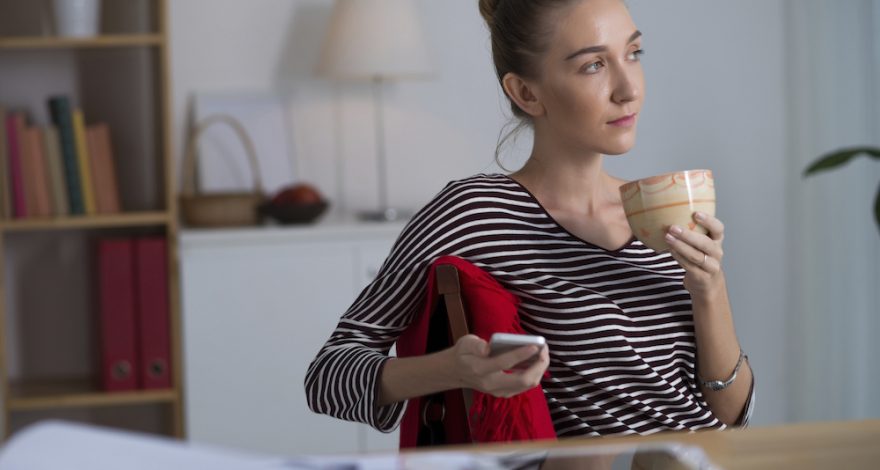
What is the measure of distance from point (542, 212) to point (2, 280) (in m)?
2.05

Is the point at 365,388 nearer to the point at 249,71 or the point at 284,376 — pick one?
the point at 284,376

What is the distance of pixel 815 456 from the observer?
2.74ft

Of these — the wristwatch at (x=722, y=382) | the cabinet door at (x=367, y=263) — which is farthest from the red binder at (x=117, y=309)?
the wristwatch at (x=722, y=382)

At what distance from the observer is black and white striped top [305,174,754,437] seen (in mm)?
1301

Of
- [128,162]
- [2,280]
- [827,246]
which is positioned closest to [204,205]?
[128,162]

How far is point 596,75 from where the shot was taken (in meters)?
1.36

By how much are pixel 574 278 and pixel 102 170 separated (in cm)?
192

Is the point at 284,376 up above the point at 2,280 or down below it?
below

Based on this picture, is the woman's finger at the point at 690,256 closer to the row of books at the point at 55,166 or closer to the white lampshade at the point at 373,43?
the white lampshade at the point at 373,43

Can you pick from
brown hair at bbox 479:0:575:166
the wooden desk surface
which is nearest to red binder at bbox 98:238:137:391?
brown hair at bbox 479:0:575:166

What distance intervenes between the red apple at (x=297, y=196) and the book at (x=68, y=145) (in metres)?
0.54

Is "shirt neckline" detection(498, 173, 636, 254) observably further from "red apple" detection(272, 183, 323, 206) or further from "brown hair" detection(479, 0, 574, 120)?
"red apple" detection(272, 183, 323, 206)

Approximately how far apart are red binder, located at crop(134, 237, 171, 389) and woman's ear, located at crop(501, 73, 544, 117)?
1.65 m

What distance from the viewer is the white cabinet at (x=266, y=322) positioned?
9.29 ft
